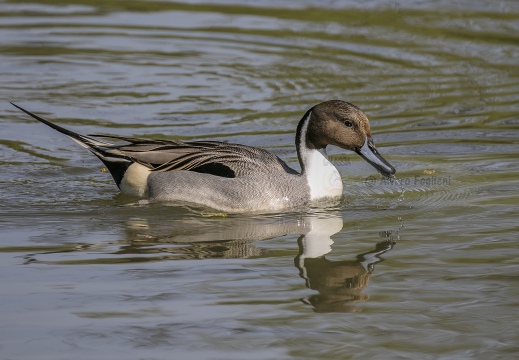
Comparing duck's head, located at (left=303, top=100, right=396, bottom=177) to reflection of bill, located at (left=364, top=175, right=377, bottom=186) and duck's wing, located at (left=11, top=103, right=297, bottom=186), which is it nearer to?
duck's wing, located at (left=11, top=103, right=297, bottom=186)

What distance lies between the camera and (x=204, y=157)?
27.8 feet

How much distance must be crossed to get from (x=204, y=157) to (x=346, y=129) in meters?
1.13

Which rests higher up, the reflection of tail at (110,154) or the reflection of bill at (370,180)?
the reflection of tail at (110,154)

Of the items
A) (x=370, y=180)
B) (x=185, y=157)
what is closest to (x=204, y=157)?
(x=185, y=157)

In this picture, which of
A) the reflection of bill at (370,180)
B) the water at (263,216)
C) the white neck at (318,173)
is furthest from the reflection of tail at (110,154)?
the reflection of bill at (370,180)

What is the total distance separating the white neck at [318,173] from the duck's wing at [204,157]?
14 cm

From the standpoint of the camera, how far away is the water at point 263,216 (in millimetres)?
→ 5555

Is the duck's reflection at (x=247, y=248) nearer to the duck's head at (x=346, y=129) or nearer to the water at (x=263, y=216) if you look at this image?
the water at (x=263, y=216)

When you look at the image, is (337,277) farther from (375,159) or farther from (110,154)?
(110,154)

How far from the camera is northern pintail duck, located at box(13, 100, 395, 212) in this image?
27.1ft

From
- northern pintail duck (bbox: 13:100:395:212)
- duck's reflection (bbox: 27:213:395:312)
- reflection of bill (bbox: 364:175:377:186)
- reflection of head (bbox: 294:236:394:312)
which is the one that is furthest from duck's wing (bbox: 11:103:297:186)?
reflection of head (bbox: 294:236:394:312)

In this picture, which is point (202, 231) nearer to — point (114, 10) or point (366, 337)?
point (366, 337)

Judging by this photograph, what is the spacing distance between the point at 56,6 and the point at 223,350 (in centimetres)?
1146

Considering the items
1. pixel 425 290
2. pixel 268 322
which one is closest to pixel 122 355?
pixel 268 322
